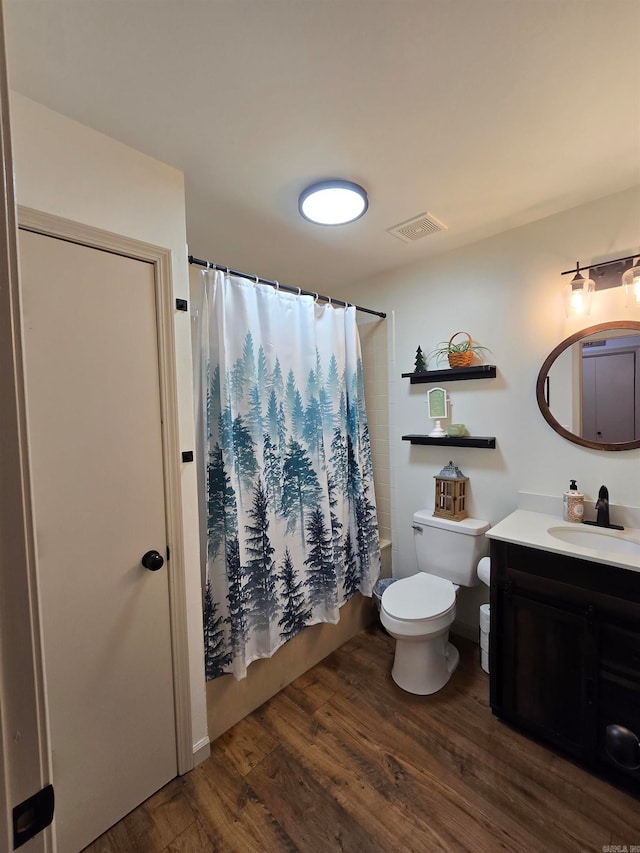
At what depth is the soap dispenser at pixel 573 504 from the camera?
5.87 feet

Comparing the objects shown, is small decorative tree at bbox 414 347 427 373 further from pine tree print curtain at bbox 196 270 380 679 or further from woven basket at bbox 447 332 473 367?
pine tree print curtain at bbox 196 270 380 679

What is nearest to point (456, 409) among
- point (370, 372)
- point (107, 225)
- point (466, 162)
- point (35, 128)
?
point (370, 372)

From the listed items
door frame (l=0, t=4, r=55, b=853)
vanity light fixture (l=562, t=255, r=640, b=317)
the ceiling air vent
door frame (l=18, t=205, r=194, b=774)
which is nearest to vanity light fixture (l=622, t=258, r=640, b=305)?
vanity light fixture (l=562, t=255, r=640, b=317)

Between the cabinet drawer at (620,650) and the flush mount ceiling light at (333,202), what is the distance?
2.01 meters

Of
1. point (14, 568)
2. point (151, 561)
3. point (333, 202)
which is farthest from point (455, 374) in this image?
point (14, 568)

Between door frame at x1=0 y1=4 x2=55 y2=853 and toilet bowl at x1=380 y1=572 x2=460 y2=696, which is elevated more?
door frame at x1=0 y1=4 x2=55 y2=853

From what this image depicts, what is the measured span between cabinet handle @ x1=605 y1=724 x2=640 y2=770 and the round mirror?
115cm

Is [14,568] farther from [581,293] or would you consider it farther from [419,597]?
[581,293]

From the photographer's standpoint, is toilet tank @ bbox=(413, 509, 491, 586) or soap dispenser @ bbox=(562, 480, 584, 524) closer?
soap dispenser @ bbox=(562, 480, 584, 524)

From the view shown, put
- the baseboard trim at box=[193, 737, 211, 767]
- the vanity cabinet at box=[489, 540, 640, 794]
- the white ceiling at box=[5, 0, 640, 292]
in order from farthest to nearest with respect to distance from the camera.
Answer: the baseboard trim at box=[193, 737, 211, 767] → the vanity cabinet at box=[489, 540, 640, 794] → the white ceiling at box=[5, 0, 640, 292]

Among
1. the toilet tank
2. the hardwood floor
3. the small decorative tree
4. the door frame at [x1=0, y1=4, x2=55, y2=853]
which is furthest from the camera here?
the small decorative tree

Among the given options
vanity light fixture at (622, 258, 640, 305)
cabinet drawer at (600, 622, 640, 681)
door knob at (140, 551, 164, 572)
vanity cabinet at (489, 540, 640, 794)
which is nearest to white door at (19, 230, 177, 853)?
door knob at (140, 551, 164, 572)

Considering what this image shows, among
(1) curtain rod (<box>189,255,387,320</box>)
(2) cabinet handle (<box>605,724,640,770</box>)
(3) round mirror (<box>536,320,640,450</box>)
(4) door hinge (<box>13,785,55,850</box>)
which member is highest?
(1) curtain rod (<box>189,255,387,320</box>)

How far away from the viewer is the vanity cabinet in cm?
136
